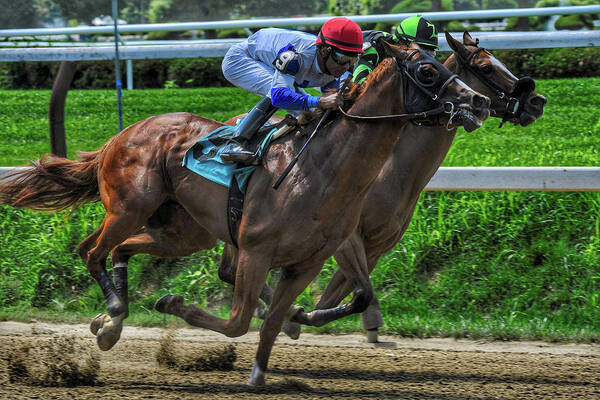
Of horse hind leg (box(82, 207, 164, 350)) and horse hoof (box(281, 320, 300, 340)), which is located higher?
horse hind leg (box(82, 207, 164, 350))

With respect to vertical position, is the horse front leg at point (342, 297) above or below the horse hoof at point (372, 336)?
above

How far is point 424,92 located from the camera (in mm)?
4223

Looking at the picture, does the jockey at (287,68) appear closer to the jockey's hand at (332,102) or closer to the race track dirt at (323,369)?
the jockey's hand at (332,102)

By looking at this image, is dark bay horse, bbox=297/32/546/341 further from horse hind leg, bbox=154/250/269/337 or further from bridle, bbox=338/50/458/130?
bridle, bbox=338/50/458/130

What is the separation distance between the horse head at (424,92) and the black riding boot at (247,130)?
723mm

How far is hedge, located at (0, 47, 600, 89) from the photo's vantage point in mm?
9766

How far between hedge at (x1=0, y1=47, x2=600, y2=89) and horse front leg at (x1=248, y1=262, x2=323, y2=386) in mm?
5746

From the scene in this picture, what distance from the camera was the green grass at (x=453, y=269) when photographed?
6.16 meters

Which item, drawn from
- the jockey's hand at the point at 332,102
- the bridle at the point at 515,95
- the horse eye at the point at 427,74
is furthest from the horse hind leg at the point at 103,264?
the bridle at the point at 515,95

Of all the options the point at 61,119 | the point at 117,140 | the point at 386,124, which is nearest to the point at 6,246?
the point at 61,119

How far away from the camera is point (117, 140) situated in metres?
5.44

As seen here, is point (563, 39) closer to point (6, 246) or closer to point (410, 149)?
point (410, 149)

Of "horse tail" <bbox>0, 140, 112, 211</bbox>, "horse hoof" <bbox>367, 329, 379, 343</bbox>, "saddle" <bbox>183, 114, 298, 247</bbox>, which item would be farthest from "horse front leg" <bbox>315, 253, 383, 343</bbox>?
"horse tail" <bbox>0, 140, 112, 211</bbox>

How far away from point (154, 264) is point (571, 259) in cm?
344
